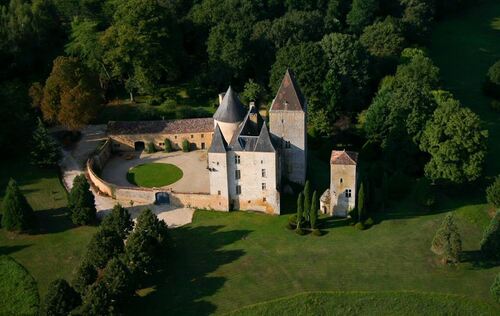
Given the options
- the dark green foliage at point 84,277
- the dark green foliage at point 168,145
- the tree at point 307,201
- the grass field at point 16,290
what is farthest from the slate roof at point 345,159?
the grass field at point 16,290

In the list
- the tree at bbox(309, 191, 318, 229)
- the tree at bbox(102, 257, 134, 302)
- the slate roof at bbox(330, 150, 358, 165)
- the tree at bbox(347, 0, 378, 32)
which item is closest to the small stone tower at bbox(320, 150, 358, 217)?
the slate roof at bbox(330, 150, 358, 165)

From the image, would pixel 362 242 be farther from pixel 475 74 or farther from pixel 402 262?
pixel 475 74

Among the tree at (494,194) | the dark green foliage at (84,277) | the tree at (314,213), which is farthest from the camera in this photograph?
the tree at (494,194)

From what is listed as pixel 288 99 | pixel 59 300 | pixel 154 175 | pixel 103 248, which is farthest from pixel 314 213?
pixel 59 300

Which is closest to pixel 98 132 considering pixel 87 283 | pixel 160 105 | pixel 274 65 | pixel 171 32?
pixel 160 105

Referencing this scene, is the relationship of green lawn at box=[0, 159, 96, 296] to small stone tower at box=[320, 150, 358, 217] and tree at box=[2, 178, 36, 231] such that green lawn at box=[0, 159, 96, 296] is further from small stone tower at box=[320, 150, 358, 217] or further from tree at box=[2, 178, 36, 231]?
small stone tower at box=[320, 150, 358, 217]

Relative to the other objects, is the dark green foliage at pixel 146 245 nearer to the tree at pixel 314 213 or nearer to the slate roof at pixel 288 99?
the tree at pixel 314 213
